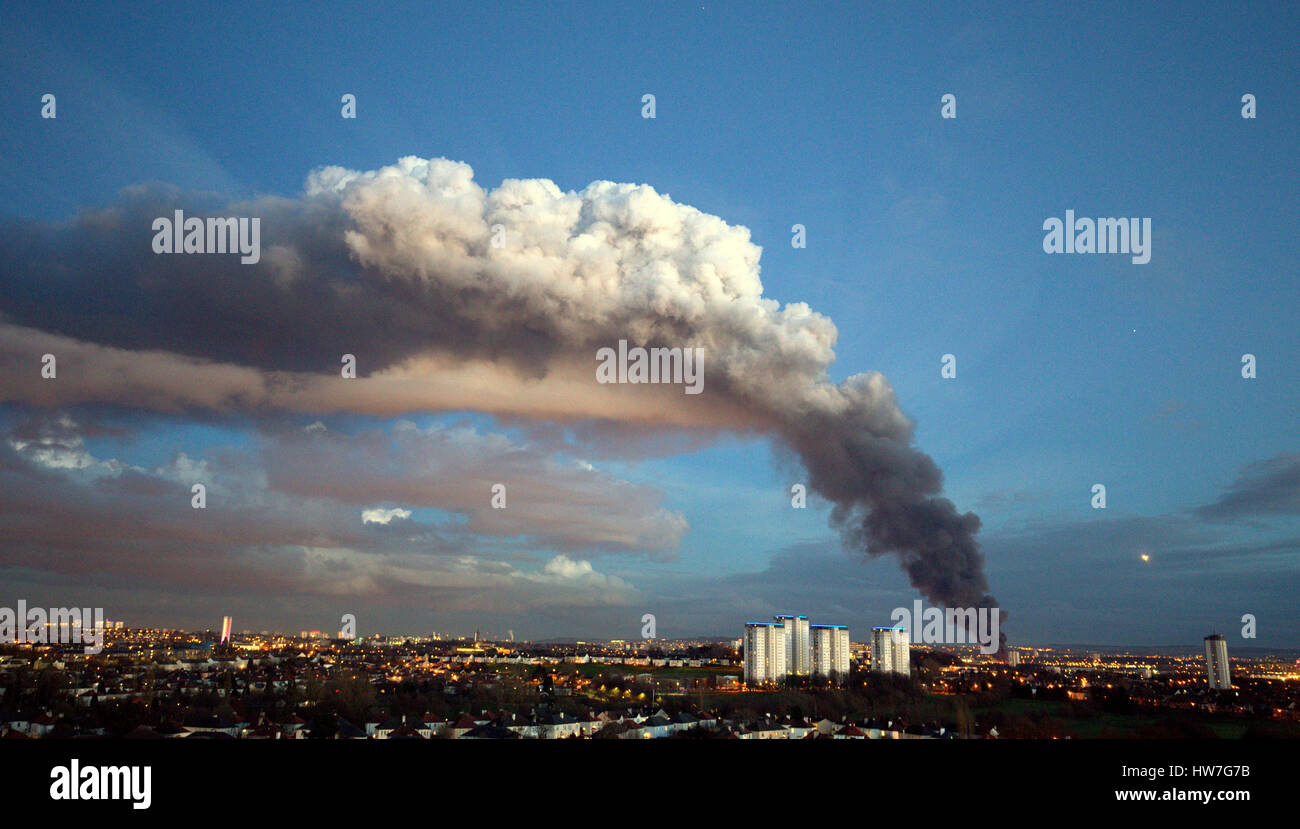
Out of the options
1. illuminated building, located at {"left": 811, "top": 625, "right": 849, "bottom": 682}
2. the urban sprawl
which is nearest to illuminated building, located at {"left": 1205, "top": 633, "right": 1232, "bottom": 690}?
the urban sprawl

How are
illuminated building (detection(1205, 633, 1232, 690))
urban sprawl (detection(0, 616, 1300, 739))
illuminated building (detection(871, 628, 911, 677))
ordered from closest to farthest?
urban sprawl (detection(0, 616, 1300, 739))
illuminated building (detection(1205, 633, 1232, 690))
illuminated building (detection(871, 628, 911, 677))

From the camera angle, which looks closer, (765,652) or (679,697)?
(679,697)

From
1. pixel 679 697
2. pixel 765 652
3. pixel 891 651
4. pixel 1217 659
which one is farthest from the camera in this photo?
pixel 765 652

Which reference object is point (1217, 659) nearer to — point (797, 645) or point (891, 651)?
point (891, 651)

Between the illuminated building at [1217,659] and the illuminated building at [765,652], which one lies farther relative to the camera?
the illuminated building at [765,652]

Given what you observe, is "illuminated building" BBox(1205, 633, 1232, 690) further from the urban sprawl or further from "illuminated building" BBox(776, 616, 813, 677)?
"illuminated building" BBox(776, 616, 813, 677)

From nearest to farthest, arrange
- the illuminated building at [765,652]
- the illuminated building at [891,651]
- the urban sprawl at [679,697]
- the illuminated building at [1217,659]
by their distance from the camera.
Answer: the urban sprawl at [679,697]
the illuminated building at [1217,659]
the illuminated building at [891,651]
the illuminated building at [765,652]

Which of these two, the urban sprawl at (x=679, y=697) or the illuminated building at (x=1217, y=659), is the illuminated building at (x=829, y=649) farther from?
the illuminated building at (x=1217, y=659)

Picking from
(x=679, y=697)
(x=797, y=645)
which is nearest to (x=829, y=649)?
(x=797, y=645)

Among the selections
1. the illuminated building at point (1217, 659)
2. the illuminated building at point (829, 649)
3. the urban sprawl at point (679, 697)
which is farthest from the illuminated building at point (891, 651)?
the illuminated building at point (1217, 659)
